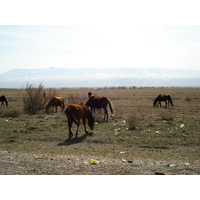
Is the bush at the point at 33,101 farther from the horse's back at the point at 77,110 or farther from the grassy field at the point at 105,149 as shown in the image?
the horse's back at the point at 77,110

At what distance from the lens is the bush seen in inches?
762

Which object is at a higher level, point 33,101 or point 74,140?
point 33,101

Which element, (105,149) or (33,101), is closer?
(105,149)

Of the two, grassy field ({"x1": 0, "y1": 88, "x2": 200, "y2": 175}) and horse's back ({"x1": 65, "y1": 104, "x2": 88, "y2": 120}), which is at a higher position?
horse's back ({"x1": 65, "y1": 104, "x2": 88, "y2": 120})

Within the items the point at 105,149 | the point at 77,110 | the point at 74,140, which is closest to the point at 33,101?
the point at 77,110

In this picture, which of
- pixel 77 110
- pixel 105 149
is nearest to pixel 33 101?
pixel 77 110

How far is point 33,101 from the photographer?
19547mm

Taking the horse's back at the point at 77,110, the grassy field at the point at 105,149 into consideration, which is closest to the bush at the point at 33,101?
the grassy field at the point at 105,149

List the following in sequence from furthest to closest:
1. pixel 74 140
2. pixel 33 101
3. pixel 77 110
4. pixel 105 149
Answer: pixel 33 101, pixel 77 110, pixel 74 140, pixel 105 149

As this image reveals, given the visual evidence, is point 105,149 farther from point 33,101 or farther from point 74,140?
point 33,101

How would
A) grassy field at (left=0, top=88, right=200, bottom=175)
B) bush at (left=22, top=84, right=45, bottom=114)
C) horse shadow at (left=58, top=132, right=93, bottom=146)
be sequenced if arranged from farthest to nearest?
bush at (left=22, top=84, right=45, bottom=114), horse shadow at (left=58, top=132, right=93, bottom=146), grassy field at (left=0, top=88, right=200, bottom=175)

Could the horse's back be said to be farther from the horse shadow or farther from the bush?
the bush

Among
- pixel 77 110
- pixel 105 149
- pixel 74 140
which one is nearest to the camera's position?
pixel 105 149

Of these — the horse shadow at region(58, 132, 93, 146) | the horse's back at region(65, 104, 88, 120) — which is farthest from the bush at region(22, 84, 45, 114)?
the horse shadow at region(58, 132, 93, 146)
